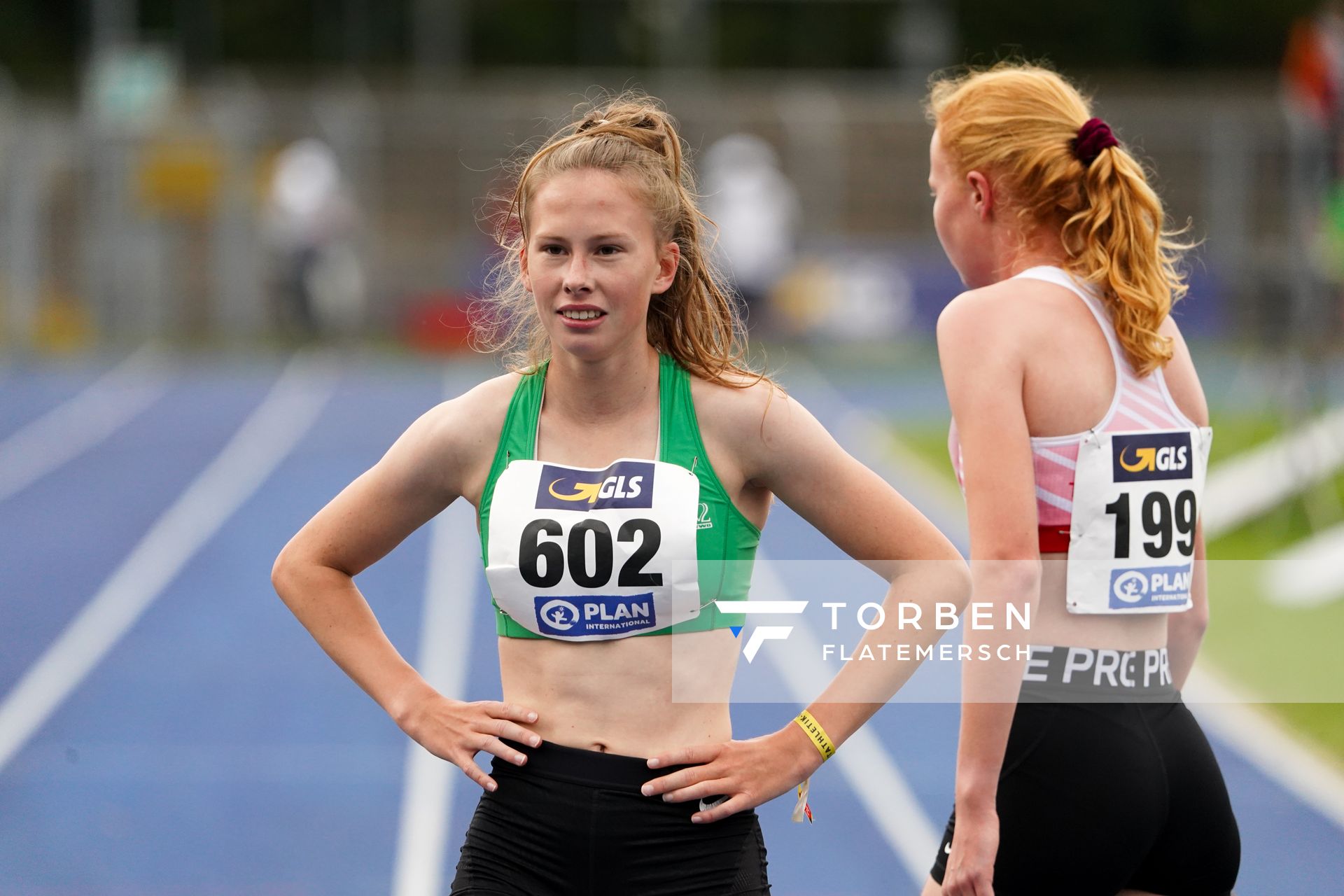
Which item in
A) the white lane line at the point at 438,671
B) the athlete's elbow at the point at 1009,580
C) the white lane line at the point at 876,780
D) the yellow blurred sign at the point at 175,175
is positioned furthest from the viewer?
the yellow blurred sign at the point at 175,175

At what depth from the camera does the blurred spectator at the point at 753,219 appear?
73.4 feet

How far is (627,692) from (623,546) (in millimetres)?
245

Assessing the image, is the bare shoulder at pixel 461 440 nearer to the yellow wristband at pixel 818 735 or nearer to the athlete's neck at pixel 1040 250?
the yellow wristband at pixel 818 735

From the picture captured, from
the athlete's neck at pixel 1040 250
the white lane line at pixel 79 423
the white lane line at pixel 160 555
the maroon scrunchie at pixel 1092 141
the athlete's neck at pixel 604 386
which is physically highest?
the white lane line at pixel 79 423

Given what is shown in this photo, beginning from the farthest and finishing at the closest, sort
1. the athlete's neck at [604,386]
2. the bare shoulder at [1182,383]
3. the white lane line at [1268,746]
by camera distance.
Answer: the white lane line at [1268,746] < the bare shoulder at [1182,383] < the athlete's neck at [604,386]

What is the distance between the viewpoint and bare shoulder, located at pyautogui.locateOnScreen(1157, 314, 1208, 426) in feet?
9.35

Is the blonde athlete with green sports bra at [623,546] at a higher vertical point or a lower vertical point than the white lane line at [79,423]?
lower

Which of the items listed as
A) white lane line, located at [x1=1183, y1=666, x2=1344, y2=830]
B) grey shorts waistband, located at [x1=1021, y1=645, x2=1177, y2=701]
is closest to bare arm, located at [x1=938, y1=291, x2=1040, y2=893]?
grey shorts waistband, located at [x1=1021, y1=645, x2=1177, y2=701]

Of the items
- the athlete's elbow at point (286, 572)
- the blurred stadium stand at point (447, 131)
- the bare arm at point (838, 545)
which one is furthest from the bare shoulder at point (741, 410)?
the blurred stadium stand at point (447, 131)

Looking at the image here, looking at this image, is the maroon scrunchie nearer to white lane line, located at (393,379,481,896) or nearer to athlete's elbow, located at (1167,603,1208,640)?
athlete's elbow, located at (1167,603,1208,640)

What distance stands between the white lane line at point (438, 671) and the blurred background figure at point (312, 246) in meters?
10.8

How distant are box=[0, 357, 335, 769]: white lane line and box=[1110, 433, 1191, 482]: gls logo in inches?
218

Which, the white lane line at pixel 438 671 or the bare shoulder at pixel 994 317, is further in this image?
the white lane line at pixel 438 671

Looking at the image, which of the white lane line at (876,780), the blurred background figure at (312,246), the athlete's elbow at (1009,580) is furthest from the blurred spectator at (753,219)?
the athlete's elbow at (1009,580)
